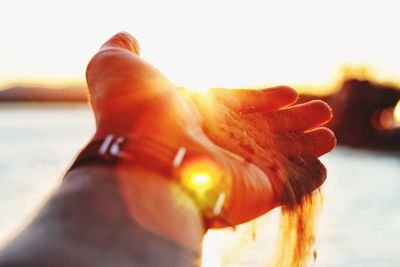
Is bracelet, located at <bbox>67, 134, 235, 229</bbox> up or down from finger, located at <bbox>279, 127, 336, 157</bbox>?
up

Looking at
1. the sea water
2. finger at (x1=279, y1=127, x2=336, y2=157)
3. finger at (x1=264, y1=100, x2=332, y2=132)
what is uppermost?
finger at (x1=264, y1=100, x2=332, y2=132)

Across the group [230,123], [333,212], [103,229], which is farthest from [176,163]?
[333,212]

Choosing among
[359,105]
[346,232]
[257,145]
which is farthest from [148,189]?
[359,105]

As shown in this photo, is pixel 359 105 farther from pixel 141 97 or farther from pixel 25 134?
pixel 141 97

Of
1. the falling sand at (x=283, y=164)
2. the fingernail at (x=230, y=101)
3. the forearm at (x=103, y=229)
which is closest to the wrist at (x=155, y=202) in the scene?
the forearm at (x=103, y=229)

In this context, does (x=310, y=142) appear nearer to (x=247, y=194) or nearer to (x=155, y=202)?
(x=247, y=194)

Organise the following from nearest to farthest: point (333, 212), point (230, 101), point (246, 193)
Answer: point (246, 193)
point (230, 101)
point (333, 212)

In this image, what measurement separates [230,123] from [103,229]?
492 millimetres

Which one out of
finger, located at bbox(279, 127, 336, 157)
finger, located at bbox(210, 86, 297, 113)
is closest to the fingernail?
finger, located at bbox(210, 86, 297, 113)

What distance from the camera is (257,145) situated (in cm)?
138

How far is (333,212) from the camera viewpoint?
63.7ft

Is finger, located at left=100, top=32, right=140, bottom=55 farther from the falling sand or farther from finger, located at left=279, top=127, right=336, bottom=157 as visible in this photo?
finger, located at left=279, top=127, right=336, bottom=157

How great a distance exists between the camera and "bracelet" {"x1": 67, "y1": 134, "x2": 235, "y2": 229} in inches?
41.9

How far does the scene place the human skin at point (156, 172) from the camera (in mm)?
946
